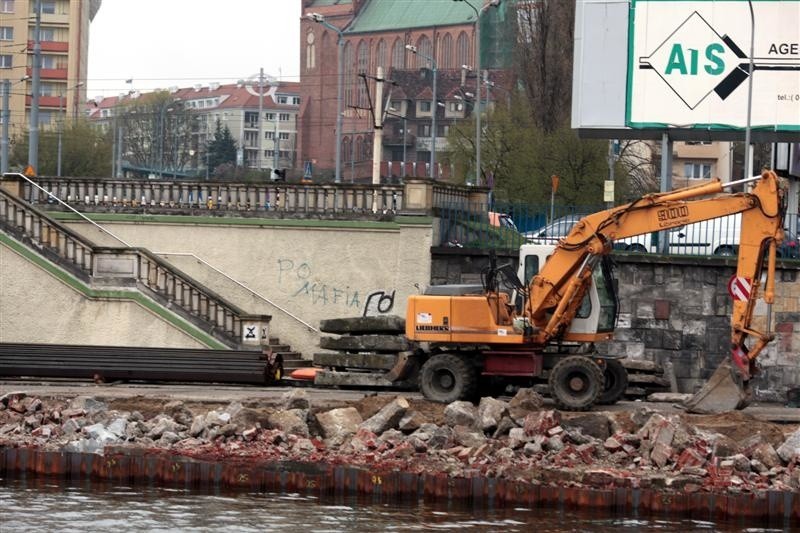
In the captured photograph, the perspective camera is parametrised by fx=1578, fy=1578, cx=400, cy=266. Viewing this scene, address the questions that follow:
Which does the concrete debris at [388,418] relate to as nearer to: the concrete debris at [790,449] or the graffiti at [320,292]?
the concrete debris at [790,449]

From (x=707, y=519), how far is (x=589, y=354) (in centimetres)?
702

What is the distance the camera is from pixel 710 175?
338 ft

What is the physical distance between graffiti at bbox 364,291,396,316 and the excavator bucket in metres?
9.23

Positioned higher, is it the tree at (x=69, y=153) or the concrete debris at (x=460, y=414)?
the tree at (x=69, y=153)

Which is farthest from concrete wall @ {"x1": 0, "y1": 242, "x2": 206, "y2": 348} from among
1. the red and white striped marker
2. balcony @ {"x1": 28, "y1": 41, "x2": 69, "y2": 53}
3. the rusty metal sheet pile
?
balcony @ {"x1": 28, "y1": 41, "x2": 69, "y2": 53}

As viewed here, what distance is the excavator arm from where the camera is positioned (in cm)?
2569

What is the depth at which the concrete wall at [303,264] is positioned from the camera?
112 feet

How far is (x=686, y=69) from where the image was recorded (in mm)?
35562

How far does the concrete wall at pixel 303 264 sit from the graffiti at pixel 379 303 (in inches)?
0.9

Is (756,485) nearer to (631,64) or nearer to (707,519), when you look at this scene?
(707,519)

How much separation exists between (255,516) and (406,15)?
132 metres

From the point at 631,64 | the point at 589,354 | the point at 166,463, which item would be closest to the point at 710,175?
the point at 631,64

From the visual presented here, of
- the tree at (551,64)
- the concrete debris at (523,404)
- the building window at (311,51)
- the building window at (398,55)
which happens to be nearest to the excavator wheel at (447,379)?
→ the concrete debris at (523,404)

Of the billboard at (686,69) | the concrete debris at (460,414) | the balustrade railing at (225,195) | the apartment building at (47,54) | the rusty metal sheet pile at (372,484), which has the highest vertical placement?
the apartment building at (47,54)
